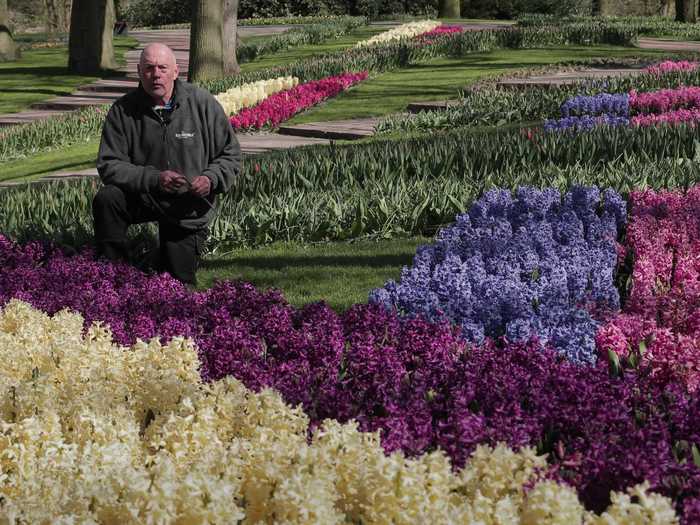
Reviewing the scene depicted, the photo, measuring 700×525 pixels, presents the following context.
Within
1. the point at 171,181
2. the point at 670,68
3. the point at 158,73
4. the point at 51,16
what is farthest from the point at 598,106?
the point at 51,16

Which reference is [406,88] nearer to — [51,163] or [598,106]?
[598,106]

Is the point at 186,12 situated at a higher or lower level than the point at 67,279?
higher

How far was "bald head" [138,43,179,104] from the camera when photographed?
5996 millimetres

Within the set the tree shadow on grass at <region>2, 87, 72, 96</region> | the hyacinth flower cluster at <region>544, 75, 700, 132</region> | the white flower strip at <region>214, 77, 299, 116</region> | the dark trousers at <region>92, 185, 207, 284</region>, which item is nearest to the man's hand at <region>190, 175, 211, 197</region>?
the dark trousers at <region>92, 185, 207, 284</region>

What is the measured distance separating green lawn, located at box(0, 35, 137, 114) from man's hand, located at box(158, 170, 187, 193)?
1278cm

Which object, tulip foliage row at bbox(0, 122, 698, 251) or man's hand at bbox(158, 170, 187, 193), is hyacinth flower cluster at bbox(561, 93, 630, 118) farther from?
man's hand at bbox(158, 170, 187, 193)

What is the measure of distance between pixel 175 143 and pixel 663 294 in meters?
2.66

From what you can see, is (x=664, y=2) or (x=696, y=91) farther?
(x=664, y=2)

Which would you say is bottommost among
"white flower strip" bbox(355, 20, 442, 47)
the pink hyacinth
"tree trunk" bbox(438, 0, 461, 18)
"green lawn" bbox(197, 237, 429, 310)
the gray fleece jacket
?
"green lawn" bbox(197, 237, 429, 310)

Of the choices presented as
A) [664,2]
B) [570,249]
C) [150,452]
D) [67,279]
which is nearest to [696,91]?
[570,249]

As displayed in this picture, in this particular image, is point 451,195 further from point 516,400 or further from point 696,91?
point 696,91

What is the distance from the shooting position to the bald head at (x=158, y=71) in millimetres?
5996

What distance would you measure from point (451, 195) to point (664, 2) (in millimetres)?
38094

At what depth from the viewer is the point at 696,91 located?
1156 cm
